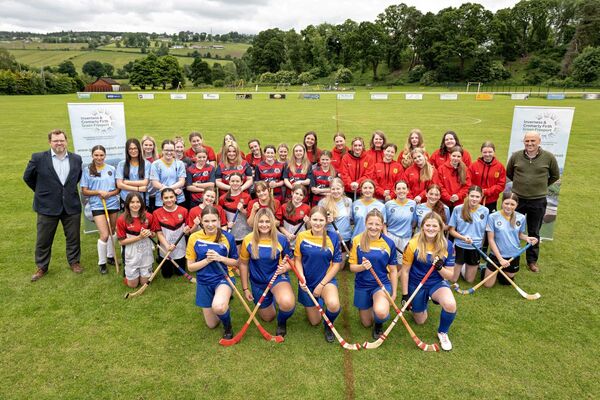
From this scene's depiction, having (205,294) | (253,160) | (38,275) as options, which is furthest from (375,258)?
(38,275)

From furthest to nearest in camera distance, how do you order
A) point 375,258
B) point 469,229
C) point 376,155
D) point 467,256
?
point 376,155 < point 467,256 < point 469,229 < point 375,258

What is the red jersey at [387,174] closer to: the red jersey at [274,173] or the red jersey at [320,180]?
the red jersey at [320,180]

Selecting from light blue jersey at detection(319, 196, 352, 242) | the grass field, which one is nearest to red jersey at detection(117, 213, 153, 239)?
the grass field

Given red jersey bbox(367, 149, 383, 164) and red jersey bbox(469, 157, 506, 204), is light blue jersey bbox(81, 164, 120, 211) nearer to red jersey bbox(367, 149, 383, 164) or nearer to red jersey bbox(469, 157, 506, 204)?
red jersey bbox(367, 149, 383, 164)

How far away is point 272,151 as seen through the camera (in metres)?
7.84

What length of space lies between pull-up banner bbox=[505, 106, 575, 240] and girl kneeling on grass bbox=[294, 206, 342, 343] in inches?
194

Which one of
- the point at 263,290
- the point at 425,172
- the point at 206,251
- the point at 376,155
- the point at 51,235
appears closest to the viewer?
the point at 206,251

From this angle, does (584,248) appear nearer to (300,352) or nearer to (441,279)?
(441,279)

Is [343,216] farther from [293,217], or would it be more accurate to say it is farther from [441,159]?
[441,159]

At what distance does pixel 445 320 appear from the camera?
17.1ft

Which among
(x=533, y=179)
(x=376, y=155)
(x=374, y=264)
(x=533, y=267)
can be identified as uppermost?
(x=376, y=155)

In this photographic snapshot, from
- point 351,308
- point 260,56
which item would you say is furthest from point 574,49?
point 351,308

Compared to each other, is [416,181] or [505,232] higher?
[416,181]

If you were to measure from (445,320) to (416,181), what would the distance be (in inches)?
113
